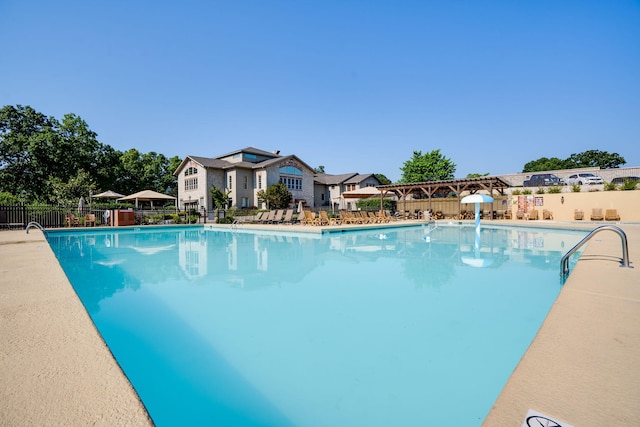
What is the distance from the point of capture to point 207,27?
1443cm

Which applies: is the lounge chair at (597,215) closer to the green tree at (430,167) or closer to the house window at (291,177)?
the green tree at (430,167)

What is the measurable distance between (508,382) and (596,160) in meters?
84.4

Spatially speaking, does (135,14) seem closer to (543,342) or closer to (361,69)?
(361,69)

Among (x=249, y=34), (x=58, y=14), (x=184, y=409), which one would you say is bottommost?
(x=184, y=409)

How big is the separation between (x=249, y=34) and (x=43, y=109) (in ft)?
104

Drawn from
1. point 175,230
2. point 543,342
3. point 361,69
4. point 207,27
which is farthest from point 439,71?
point 543,342

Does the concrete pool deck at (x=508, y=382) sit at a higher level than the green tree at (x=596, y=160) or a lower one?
lower

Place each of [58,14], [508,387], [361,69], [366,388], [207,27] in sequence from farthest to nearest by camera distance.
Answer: [361,69] < [207,27] < [58,14] < [366,388] < [508,387]

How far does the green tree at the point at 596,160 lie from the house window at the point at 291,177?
200 feet

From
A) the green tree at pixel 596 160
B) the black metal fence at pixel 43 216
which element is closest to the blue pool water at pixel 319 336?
the black metal fence at pixel 43 216

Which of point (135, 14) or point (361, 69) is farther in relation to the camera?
point (361, 69)

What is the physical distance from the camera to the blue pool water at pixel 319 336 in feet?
8.21

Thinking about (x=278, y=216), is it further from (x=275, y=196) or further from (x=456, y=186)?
(x=456, y=186)

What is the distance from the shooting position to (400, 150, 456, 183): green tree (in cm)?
4472
